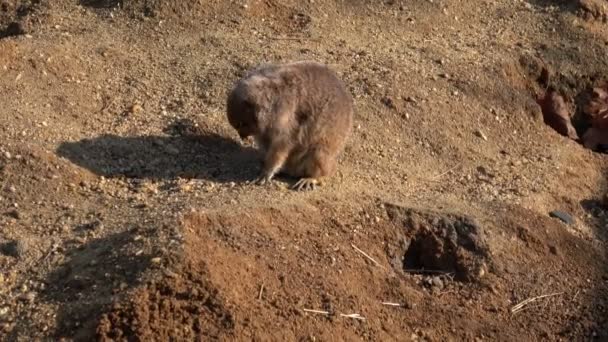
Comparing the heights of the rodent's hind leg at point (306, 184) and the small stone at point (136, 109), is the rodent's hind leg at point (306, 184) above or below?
above

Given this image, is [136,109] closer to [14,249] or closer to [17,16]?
[14,249]

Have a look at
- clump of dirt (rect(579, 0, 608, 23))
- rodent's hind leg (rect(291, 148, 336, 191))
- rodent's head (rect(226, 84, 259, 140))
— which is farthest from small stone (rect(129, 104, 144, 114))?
clump of dirt (rect(579, 0, 608, 23))

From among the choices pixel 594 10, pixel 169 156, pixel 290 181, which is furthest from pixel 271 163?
pixel 594 10

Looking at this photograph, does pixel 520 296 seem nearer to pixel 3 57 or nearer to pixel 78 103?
pixel 78 103

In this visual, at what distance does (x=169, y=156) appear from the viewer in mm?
8375

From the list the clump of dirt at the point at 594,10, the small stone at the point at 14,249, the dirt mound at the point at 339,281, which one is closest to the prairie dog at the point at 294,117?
the dirt mound at the point at 339,281

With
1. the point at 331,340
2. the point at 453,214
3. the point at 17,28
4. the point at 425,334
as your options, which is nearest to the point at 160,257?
the point at 331,340

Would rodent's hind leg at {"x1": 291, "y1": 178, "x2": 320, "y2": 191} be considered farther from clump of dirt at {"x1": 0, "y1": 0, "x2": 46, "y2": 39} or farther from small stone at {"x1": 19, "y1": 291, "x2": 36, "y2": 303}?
clump of dirt at {"x1": 0, "y1": 0, "x2": 46, "y2": 39}

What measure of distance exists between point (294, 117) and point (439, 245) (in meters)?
1.51

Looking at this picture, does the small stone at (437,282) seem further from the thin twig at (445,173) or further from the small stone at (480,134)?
the small stone at (480,134)

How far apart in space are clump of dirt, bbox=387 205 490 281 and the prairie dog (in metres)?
0.72

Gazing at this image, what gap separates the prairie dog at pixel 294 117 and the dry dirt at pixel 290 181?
0.86 ft

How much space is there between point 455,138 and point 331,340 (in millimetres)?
3166

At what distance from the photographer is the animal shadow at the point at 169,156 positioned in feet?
26.6
